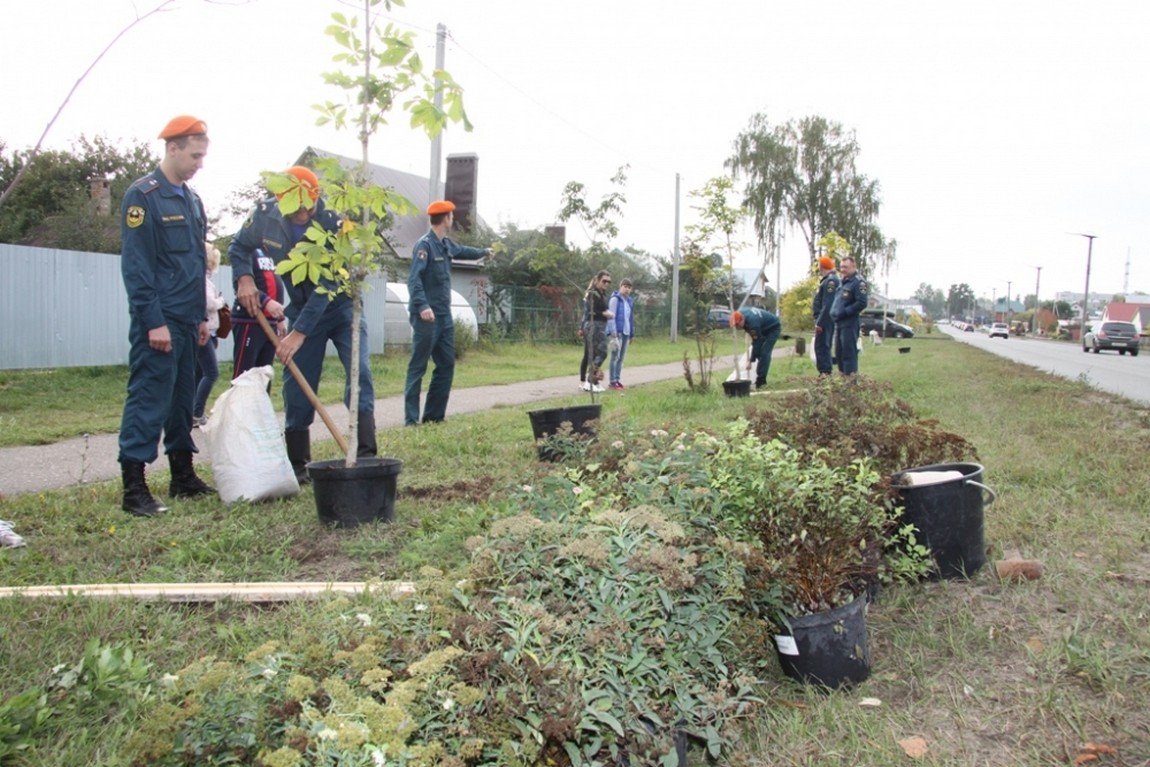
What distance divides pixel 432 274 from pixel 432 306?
10.9 inches

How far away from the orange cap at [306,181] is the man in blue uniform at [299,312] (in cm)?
54

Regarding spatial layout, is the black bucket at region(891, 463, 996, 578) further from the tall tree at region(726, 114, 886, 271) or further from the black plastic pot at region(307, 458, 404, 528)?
the tall tree at region(726, 114, 886, 271)

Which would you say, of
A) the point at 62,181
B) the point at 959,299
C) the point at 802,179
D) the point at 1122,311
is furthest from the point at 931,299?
the point at 62,181

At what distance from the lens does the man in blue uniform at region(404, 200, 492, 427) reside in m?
7.07

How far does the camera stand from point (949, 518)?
10.8 ft

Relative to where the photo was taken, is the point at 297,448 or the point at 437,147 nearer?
the point at 297,448

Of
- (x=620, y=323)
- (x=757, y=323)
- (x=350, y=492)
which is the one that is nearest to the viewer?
(x=350, y=492)

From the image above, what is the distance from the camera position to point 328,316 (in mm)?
4934

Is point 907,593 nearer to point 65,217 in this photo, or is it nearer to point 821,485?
point 821,485

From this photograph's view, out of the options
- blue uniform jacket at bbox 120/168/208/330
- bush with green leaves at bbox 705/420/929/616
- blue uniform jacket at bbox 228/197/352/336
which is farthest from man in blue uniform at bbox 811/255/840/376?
blue uniform jacket at bbox 120/168/208/330

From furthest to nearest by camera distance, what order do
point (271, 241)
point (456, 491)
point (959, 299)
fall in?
point (959, 299) → point (271, 241) → point (456, 491)

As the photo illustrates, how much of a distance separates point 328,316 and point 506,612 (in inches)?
126

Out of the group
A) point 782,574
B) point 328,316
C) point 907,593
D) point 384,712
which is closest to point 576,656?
point 384,712

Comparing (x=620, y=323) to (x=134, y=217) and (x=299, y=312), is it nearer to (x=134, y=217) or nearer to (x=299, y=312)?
(x=299, y=312)
